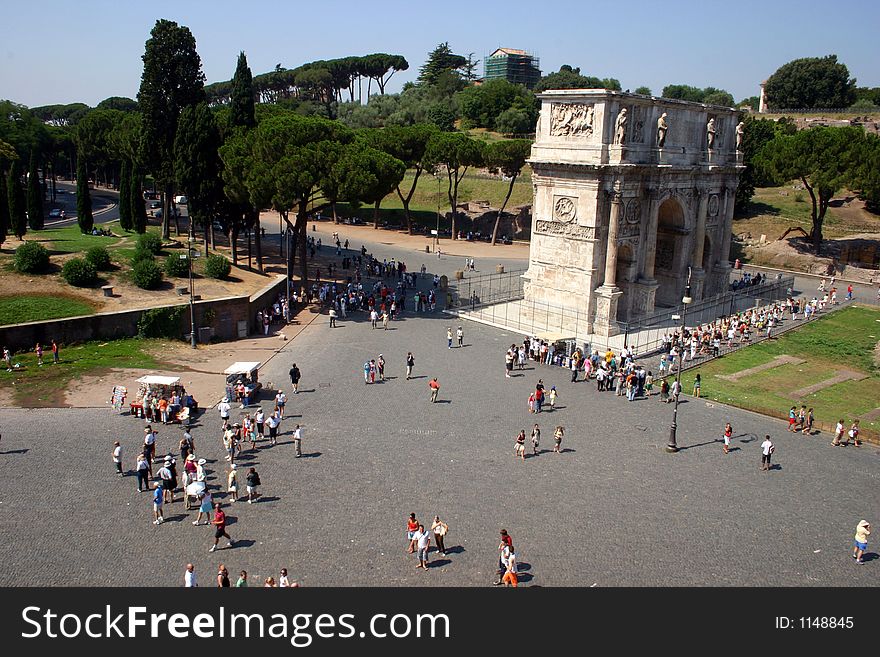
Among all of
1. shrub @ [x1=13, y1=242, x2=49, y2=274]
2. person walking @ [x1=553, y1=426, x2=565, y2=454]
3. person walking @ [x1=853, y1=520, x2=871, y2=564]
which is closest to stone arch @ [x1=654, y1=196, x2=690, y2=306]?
person walking @ [x1=553, y1=426, x2=565, y2=454]

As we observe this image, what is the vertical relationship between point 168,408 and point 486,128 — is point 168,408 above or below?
below

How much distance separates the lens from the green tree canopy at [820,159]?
55.7 meters

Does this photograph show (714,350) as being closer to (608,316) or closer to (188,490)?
(608,316)

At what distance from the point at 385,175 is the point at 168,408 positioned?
21450mm

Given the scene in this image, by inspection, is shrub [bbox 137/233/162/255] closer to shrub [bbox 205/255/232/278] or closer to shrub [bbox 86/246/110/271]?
shrub [bbox 86/246/110/271]

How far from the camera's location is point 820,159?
56.7m

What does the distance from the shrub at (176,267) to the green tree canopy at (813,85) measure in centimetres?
9468

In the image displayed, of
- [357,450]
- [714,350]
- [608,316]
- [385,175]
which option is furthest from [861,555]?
[385,175]

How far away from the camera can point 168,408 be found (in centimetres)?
2489

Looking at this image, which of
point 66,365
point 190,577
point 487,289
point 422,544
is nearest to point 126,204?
point 66,365

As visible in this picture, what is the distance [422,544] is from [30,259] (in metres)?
28.7

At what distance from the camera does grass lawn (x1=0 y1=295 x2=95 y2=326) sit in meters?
32.3

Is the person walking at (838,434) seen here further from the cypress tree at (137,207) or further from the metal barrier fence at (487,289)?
the cypress tree at (137,207)

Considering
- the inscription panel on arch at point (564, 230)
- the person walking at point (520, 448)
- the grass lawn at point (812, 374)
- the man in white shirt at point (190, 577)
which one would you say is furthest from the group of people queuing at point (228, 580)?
the inscription panel on arch at point (564, 230)
